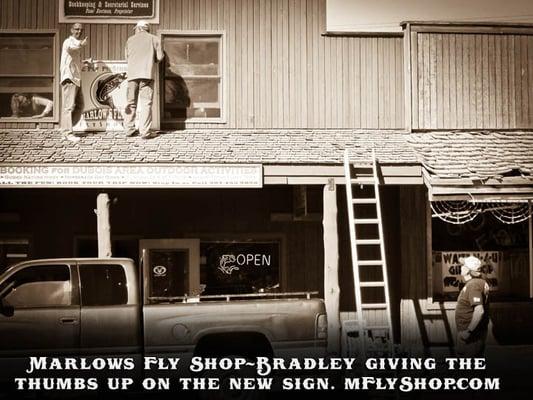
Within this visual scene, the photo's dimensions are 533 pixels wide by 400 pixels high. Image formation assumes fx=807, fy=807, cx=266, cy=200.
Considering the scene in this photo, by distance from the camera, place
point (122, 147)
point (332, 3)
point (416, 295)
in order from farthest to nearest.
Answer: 1. point (332, 3)
2. point (416, 295)
3. point (122, 147)

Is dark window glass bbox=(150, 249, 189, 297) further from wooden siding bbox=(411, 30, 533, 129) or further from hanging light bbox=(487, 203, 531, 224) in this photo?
hanging light bbox=(487, 203, 531, 224)

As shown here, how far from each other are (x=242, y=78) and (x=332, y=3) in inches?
88.2

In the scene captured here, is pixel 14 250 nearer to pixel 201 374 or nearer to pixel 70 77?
pixel 70 77

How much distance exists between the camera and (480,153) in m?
12.6

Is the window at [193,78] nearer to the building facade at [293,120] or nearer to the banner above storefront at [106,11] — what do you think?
the building facade at [293,120]

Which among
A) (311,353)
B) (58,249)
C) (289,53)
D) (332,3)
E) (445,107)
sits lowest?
(311,353)

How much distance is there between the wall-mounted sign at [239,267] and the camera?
46.5ft

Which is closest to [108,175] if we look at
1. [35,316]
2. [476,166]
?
[35,316]

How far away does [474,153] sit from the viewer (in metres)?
12.6

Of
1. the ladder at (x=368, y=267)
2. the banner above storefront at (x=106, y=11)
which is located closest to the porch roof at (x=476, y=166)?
the ladder at (x=368, y=267)

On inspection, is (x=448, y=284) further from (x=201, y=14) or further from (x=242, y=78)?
(x=201, y=14)

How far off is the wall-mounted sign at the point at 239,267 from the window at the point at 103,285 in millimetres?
4467

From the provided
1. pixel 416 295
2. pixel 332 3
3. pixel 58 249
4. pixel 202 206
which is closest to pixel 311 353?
pixel 416 295

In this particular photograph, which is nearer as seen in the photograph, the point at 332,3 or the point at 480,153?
the point at 480,153
